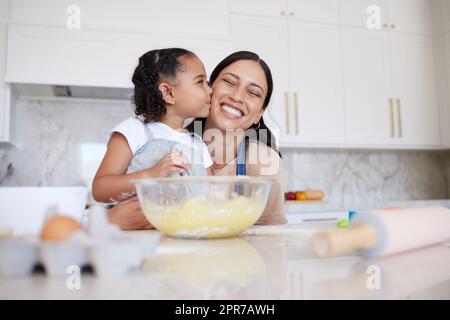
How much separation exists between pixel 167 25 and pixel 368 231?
2.28m

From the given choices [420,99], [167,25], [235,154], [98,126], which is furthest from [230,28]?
[420,99]

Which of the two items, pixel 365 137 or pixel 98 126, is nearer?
pixel 98 126

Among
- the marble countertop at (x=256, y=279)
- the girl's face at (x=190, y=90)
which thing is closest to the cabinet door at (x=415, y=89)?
the girl's face at (x=190, y=90)

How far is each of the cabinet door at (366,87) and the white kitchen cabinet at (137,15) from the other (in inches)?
41.2

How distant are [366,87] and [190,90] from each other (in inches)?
83.8

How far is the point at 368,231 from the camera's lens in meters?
0.45

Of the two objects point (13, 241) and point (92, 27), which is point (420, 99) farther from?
point (13, 241)

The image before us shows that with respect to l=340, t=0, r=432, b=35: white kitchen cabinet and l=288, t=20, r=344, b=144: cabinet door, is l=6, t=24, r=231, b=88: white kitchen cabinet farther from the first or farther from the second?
l=340, t=0, r=432, b=35: white kitchen cabinet

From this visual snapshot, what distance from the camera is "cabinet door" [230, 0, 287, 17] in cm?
273

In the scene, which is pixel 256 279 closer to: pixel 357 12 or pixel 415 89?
pixel 357 12

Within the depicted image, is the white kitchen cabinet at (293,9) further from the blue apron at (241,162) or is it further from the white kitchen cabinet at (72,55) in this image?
the blue apron at (241,162)

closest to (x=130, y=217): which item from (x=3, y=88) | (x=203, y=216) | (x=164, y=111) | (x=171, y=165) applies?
(x=171, y=165)

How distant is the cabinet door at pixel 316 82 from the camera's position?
2846 millimetres

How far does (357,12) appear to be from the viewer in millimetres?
3062
